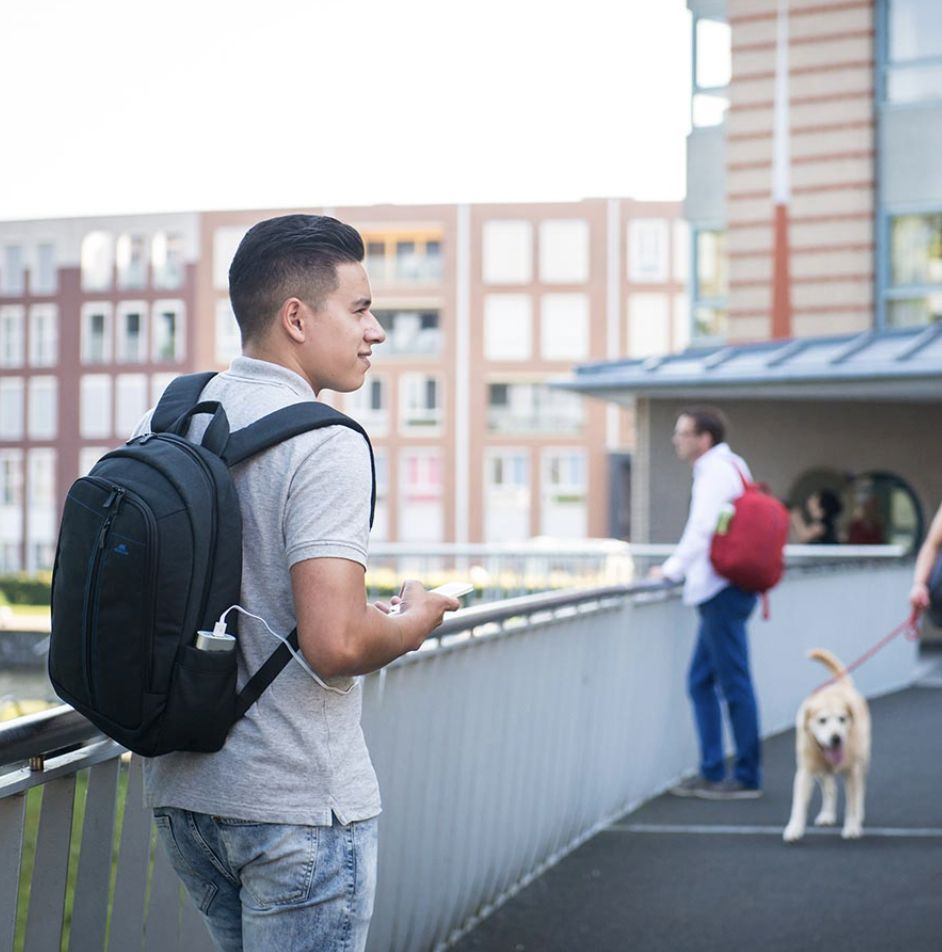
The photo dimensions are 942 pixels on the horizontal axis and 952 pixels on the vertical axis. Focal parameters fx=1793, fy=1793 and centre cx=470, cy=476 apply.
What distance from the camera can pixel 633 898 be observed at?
6.73 metres

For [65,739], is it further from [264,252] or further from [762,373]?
[762,373]

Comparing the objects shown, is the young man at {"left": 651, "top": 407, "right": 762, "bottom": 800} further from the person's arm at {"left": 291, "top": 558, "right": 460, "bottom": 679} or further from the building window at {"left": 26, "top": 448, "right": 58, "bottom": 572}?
the building window at {"left": 26, "top": 448, "right": 58, "bottom": 572}

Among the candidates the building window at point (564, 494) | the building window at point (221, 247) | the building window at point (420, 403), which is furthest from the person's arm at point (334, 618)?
the building window at point (221, 247)

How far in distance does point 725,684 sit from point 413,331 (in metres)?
72.9

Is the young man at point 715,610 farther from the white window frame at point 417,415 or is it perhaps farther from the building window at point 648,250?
the building window at point 648,250

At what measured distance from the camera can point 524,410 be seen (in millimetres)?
79375

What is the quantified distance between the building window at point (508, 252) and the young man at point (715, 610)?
71.9m

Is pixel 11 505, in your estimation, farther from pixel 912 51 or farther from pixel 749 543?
pixel 749 543

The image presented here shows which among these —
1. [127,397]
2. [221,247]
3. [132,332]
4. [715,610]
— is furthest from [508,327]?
[715,610]

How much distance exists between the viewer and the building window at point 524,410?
257 ft

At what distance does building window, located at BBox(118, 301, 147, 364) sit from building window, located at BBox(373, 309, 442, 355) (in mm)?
13009

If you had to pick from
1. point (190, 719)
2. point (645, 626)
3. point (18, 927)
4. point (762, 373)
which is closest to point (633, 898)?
point (645, 626)

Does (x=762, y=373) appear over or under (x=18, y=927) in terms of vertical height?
over

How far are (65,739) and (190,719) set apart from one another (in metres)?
0.67
